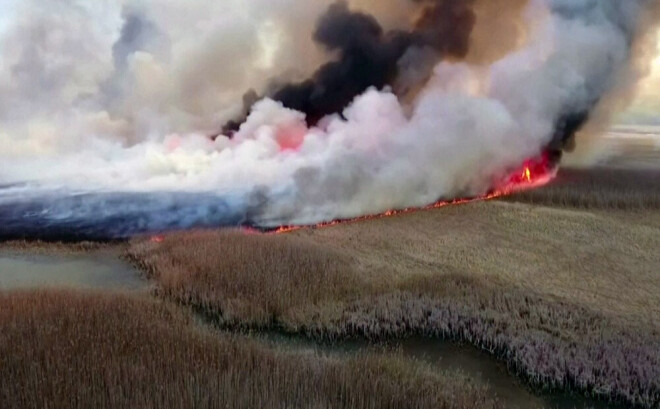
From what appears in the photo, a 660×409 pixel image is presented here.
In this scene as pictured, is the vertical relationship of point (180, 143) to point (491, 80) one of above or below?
below

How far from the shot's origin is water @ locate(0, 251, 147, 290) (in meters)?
9.04

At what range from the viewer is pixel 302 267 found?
31.5 ft

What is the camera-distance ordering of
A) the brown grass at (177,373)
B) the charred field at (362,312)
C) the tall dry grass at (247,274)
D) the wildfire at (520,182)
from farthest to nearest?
1. the wildfire at (520,182)
2. the tall dry grass at (247,274)
3. the charred field at (362,312)
4. the brown grass at (177,373)

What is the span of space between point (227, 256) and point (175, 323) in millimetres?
3168

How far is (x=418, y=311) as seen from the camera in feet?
26.4

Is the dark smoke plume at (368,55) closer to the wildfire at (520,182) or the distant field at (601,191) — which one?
the wildfire at (520,182)

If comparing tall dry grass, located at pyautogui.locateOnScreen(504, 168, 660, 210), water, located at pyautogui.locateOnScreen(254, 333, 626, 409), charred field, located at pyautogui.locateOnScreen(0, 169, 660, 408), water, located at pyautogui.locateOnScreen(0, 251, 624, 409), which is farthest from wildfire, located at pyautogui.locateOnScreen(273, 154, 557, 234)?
water, located at pyautogui.locateOnScreen(254, 333, 626, 409)

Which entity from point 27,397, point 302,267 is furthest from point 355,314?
point 27,397

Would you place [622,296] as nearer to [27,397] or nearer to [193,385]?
[193,385]

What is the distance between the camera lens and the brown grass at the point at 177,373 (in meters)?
4.84

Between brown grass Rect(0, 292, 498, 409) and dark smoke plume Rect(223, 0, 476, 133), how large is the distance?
476 inches

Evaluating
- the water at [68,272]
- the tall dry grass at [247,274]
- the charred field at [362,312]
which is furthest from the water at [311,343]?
the tall dry grass at [247,274]

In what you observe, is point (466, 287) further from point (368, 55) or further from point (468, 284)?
point (368, 55)

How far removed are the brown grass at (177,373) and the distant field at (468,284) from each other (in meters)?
1.32
